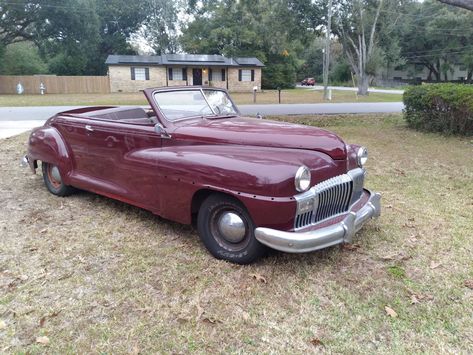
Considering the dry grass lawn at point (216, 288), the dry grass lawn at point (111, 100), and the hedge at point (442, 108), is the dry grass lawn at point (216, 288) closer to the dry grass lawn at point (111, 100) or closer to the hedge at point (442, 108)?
the hedge at point (442, 108)

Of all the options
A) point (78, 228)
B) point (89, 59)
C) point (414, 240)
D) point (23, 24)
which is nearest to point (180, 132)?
point (78, 228)

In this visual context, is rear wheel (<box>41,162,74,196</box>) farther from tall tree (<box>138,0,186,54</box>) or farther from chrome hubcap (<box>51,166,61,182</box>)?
tall tree (<box>138,0,186,54</box>)

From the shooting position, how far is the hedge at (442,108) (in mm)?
9391

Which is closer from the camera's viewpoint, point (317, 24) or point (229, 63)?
point (317, 24)

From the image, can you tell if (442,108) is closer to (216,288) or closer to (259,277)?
(259,277)

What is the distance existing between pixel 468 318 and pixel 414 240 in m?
1.31

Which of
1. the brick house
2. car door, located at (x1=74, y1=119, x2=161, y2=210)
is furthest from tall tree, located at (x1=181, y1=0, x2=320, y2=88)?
car door, located at (x1=74, y1=119, x2=161, y2=210)

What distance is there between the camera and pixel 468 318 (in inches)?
110

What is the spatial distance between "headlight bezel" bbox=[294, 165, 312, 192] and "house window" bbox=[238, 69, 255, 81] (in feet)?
118

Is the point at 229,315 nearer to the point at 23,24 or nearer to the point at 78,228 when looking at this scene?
the point at 78,228

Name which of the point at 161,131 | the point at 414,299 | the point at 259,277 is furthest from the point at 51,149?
the point at 414,299

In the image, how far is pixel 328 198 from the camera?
3336mm

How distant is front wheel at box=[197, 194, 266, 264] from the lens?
10.9 feet

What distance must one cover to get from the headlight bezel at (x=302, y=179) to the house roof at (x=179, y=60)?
112ft
